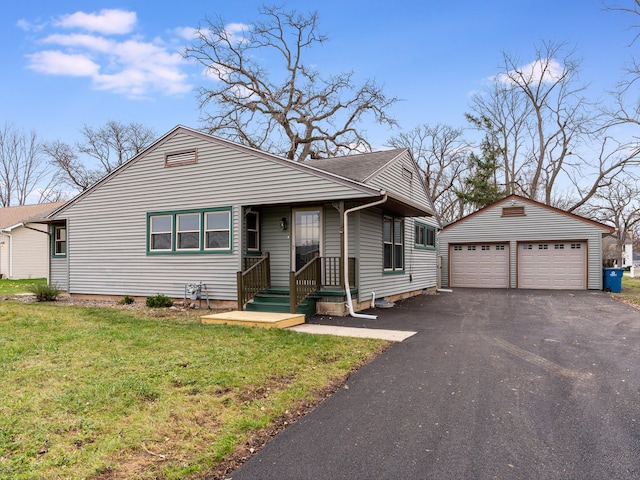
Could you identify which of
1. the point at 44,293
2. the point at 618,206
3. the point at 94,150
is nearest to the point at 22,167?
the point at 94,150

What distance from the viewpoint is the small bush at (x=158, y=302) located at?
10992mm

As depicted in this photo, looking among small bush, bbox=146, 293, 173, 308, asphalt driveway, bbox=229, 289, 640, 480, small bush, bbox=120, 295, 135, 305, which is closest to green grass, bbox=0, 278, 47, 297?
small bush, bbox=120, 295, 135, 305

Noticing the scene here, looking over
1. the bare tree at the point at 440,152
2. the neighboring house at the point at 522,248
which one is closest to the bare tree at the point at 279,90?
the bare tree at the point at 440,152

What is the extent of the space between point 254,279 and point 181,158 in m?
4.18

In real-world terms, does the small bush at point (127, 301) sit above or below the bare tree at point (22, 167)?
below

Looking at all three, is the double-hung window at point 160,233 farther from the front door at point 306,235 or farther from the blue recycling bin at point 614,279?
the blue recycling bin at point 614,279

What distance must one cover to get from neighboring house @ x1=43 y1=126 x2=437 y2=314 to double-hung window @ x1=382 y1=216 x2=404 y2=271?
0.10 ft

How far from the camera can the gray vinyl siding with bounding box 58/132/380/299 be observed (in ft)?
33.9

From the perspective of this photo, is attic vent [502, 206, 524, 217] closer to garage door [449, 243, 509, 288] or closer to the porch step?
garage door [449, 243, 509, 288]

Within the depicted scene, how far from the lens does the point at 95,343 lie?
6215 millimetres

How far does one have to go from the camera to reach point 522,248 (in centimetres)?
1844

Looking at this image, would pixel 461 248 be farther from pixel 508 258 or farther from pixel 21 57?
pixel 21 57

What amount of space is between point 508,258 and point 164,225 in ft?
47.8

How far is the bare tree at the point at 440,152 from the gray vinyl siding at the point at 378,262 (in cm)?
1816
